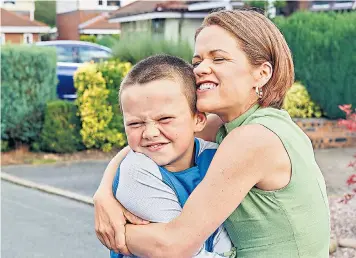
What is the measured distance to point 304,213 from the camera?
2271mm

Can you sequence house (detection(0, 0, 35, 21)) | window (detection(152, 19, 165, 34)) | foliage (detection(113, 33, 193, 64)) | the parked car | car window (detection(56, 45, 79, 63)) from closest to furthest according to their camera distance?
foliage (detection(113, 33, 193, 64)) < the parked car < car window (detection(56, 45, 79, 63)) < window (detection(152, 19, 165, 34)) < house (detection(0, 0, 35, 21))

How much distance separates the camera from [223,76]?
232 cm

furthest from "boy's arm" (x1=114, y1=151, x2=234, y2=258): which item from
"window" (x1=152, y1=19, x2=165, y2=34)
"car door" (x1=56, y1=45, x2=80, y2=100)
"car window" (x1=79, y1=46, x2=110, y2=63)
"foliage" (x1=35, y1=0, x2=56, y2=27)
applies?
"foliage" (x1=35, y1=0, x2=56, y2=27)

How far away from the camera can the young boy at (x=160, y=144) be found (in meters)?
2.24

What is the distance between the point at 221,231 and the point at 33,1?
5848 centimetres

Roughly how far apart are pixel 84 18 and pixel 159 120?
43.4m

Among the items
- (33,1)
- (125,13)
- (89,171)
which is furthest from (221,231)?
(33,1)

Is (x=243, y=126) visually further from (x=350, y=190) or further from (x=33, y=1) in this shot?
(x=33, y=1)

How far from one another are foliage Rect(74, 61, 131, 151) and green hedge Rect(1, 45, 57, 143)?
1.96 ft

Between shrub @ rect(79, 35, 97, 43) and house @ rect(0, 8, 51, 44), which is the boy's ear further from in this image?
house @ rect(0, 8, 51, 44)

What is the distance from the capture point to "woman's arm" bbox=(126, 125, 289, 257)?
217 cm

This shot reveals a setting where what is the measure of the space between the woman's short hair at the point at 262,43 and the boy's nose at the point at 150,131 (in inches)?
14.9

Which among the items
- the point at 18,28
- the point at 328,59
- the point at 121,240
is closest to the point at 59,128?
the point at 328,59

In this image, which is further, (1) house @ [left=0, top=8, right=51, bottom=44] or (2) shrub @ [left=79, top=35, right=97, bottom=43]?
(1) house @ [left=0, top=8, right=51, bottom=44]
